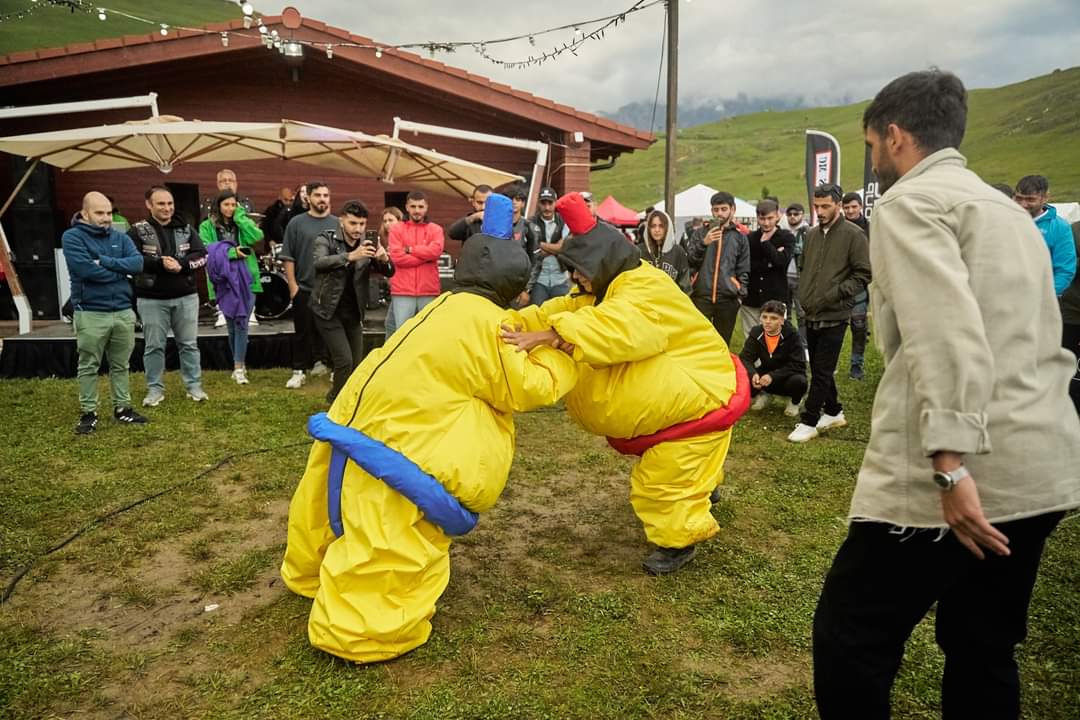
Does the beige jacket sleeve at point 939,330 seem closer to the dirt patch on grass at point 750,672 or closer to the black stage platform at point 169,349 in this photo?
the dirt patch on grass at point 750,672

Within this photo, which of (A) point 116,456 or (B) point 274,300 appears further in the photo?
(B) point 274,300

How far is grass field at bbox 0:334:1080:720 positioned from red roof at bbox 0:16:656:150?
741cm

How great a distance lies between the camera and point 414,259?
22.9 feet

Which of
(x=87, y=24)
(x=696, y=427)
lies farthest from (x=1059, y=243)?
(x=87, y=24)

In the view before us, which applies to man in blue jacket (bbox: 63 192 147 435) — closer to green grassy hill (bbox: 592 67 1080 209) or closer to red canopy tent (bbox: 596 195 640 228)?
red canopy tent (bbox: 596 195 640 228)

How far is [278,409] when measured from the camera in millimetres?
6500

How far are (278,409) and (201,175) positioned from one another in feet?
22.8

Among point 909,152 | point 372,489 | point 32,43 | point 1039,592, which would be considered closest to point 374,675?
point 372,489

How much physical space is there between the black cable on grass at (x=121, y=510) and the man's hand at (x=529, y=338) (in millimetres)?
2643

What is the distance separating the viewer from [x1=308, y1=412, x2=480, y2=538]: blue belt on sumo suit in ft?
8.45

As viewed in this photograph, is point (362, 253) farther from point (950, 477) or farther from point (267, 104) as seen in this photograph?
point (267, 104)

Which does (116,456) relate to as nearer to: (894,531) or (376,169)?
(894,531)

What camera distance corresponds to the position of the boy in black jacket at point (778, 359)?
6438mm

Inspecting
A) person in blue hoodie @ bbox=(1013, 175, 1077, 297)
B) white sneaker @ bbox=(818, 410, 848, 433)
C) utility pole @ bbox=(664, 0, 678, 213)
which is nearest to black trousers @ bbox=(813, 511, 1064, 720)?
white sneaker @ bbox=(818, 410, 848, 433)
